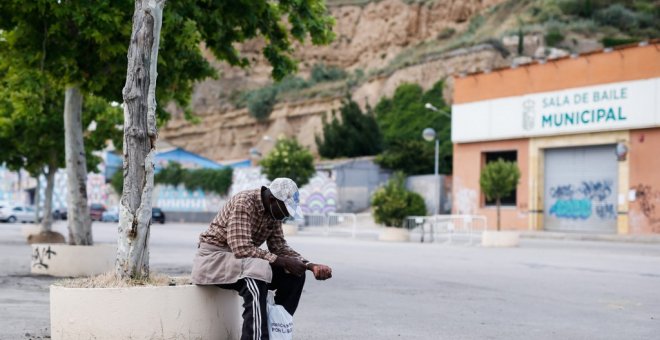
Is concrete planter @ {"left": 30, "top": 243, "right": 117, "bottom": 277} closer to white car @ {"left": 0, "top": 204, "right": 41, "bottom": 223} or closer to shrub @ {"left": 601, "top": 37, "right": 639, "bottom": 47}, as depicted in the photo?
white car @ {"left": 0, "top": 204, "right": 41, "bottom": 223}

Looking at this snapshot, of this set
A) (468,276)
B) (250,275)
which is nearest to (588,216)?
(468,276)

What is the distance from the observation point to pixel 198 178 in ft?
202

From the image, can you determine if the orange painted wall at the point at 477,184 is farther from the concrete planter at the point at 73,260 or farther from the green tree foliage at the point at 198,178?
the concrete planter at the point at 73,260

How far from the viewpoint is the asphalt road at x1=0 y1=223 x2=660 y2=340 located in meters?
8.20

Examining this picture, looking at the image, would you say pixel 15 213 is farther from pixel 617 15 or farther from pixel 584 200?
pixel 617 15

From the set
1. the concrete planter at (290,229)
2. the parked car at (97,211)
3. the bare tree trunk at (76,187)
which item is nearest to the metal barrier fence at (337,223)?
the concrete planter at (290,229)

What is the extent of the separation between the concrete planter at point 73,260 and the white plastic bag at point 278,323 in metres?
8.16

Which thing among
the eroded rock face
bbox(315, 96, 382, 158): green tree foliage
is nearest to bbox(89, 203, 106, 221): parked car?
bbox(315, 96, 382, 158): green tree foliage

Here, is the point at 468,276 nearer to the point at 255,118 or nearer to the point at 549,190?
the point at 549,190

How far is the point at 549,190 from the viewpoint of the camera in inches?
1578

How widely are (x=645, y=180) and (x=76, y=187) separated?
27519 mm

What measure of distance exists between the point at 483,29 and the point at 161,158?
1268 inches

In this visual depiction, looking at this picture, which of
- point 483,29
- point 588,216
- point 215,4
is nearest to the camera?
point 215,4

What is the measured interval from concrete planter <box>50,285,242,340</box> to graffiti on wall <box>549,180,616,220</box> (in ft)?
109
